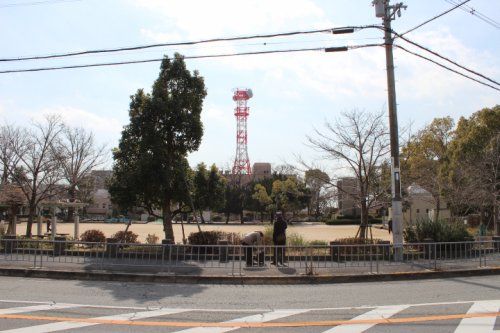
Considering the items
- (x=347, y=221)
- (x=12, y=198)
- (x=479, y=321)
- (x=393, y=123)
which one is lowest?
(x=479, y=321)

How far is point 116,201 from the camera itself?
18.2 meters

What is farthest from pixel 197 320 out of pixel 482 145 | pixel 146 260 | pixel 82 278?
pixel 482 145

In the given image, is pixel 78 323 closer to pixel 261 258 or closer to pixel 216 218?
pixel 261 258

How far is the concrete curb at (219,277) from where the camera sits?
1192 cm

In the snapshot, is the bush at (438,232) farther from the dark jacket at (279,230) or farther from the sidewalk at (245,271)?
the dark jacket at (279,230)

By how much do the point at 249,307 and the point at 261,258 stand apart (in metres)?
5.92

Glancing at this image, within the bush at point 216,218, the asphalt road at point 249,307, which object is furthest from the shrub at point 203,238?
the bush at point 216,218

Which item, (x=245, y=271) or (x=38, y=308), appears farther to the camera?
(x=245, y=271)

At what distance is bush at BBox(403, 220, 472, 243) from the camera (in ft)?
58.3

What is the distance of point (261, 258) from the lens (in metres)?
14.5

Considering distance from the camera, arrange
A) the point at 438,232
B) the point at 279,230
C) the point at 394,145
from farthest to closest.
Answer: the point at 438,232 < the point at 394,145 < the point at 279,230

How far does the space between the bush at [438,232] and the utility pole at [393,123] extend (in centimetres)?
360

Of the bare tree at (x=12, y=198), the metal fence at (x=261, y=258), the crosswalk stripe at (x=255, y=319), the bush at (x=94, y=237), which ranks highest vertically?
the bare tree at (x=12, y=198)

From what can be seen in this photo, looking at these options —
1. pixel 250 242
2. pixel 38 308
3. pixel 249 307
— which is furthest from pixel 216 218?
pixel 38 308
